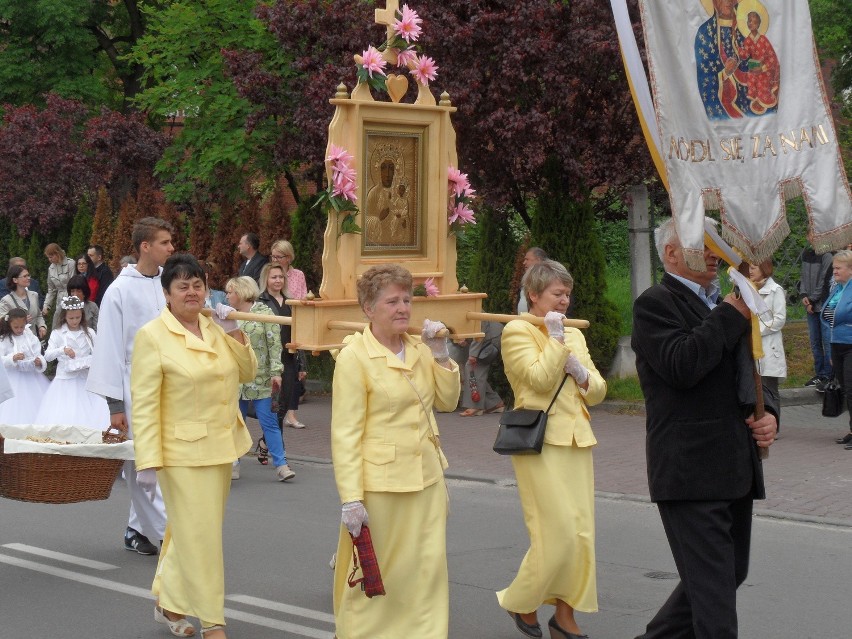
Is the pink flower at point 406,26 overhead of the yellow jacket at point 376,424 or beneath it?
overhead

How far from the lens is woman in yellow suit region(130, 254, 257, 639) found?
6504mm

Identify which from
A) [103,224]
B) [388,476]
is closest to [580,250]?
[388,476]

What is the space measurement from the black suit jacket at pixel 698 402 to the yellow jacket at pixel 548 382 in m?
1.32

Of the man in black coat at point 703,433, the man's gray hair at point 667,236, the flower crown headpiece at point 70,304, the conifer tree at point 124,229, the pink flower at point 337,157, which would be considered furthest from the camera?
the conifer tree at point 124,229

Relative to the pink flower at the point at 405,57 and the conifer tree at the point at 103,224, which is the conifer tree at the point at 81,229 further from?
the pink flower at the point at 405,57

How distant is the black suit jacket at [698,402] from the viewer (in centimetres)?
500

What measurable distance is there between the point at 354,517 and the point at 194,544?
127 cm

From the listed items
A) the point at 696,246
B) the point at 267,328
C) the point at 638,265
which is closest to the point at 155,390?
the point at 696,246

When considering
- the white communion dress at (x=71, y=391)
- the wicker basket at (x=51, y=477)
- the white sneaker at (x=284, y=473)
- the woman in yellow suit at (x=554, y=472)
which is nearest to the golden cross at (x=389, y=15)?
the woman in yellow suit at (x=554, y=472)

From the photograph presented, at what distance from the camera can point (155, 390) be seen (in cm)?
655

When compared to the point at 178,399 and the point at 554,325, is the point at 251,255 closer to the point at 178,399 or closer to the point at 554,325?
the point at 178,399

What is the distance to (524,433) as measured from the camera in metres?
6.58

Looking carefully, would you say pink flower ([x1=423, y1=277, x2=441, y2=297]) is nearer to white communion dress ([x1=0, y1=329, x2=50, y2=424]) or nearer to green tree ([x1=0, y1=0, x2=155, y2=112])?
white communion dress ([x1=0, y1=329, x2=50, y2=424])

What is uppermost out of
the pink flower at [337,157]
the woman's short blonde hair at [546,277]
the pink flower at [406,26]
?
the pink flower at [406,26]
